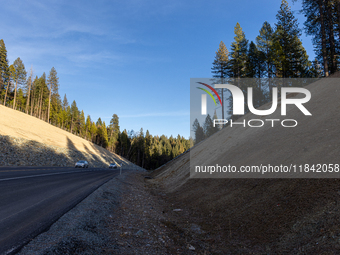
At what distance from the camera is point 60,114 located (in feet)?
300

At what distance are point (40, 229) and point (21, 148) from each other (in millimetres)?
30988

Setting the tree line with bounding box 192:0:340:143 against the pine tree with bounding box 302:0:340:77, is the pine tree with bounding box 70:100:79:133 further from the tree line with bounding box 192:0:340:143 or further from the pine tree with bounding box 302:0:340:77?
the pine tree with bounding box 302:0:340:77

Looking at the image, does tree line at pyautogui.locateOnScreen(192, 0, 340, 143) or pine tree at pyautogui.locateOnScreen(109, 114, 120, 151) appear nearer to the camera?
tree line at pyautogui.locateOnScreen(192, 0, 340, 143)

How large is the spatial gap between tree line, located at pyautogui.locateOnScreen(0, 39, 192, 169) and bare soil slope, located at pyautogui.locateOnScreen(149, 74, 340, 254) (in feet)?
224

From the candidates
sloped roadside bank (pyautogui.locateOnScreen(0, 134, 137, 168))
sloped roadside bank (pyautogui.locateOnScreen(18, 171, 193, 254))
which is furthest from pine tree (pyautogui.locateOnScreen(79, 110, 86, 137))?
sloped roadside bank (pyautogui.locateOnScreen(18, 171, 193, 254))

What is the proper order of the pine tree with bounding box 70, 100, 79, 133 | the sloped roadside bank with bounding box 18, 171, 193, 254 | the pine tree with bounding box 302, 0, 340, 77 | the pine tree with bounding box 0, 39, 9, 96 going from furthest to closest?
the pine tree with bounding box 70, 100, 79, 133
the pine tree with bounding box 0, 39, 9, 96
the pine tree with bounding box 302, 0, 340, 77
the sloped roadside bank with bounding box 18, 171, 193, 254

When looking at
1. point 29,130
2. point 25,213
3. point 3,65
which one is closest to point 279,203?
point 25,213

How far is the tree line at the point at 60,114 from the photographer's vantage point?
6775 cm

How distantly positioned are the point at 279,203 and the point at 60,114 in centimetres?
10036

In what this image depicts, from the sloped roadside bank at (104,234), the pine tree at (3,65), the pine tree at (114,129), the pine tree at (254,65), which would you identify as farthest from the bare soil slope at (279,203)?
the pine tree at (114,129)

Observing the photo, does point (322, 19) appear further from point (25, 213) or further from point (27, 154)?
point (27, 154)

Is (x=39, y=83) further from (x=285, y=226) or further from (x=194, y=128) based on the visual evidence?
(x=285, y=226)

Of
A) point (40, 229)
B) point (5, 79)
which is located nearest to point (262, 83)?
point (40, 229)

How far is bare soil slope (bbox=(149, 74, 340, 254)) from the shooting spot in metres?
4.98
